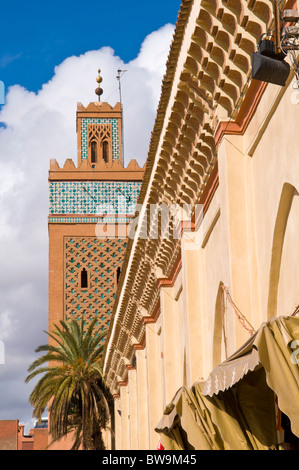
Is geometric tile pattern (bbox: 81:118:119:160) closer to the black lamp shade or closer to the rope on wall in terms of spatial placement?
the rope on wall

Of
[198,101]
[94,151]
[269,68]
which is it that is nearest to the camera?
[269,68]

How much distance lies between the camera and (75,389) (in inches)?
1248

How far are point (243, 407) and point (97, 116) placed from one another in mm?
31063

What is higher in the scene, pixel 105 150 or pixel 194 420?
pixel 105 150

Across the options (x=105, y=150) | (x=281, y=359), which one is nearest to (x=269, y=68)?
(x=281, y=359)

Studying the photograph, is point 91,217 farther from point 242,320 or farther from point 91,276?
point 242,320

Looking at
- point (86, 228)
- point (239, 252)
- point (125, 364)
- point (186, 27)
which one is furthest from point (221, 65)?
point (86, 228)

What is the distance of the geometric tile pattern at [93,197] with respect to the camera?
3788 cm

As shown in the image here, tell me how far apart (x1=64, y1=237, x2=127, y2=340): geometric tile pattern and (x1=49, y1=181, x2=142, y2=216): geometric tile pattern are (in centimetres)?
122

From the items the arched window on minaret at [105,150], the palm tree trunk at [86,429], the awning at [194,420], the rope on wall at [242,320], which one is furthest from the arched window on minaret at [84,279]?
the rope on wall at [242,320]

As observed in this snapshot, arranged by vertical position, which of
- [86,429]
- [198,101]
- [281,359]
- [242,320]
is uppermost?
[86,429]

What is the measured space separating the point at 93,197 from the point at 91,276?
3.27 m

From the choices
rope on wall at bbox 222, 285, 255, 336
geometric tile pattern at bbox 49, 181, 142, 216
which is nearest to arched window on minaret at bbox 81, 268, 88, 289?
geometric tile pattern at bbox 49, 181, 142, 216

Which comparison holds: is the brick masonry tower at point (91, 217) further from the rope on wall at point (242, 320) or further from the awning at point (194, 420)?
the rope on wall at point (242, 320)
